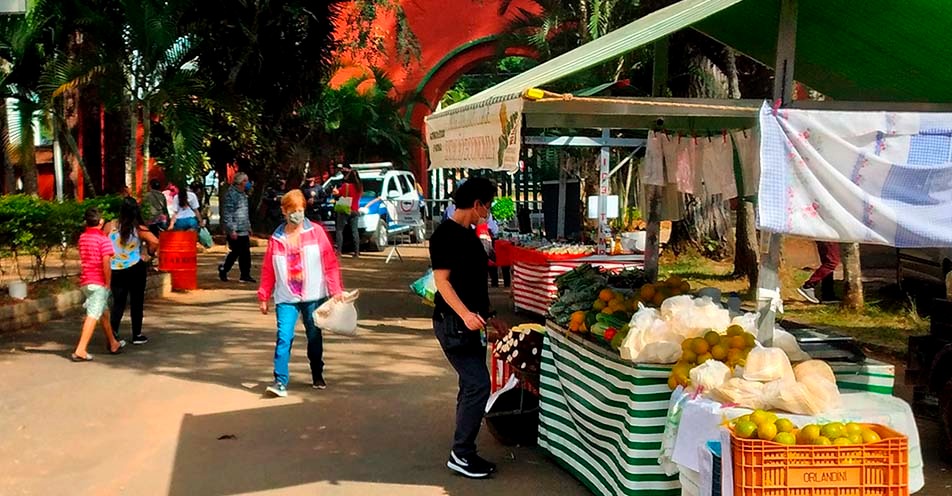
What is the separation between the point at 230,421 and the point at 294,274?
134 cm

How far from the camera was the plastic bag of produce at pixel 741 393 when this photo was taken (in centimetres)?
479

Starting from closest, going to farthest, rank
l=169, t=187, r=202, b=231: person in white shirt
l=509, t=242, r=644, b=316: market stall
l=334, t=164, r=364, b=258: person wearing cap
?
l=509, t=242, r=644, b=316: market stall → l=169, t=187, r=202, b=231: person in white shirt → l=334, t=164, r=364, b=258: person wearing cap

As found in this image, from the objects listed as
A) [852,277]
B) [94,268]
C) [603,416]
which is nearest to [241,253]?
[94,268]

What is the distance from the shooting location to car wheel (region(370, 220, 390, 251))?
76.3ft

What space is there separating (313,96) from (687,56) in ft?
33.3

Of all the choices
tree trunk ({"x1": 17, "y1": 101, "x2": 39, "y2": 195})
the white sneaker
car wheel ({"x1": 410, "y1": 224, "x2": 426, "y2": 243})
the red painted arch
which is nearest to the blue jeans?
the white sneaker

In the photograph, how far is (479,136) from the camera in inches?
243

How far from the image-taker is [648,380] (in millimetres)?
5430

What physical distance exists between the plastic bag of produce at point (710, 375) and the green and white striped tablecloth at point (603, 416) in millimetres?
447

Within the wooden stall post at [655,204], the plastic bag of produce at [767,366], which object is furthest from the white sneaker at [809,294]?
the plastic bag of produce at [767,366]

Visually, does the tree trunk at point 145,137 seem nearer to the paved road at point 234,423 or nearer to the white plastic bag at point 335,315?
the paved road at point 234,423

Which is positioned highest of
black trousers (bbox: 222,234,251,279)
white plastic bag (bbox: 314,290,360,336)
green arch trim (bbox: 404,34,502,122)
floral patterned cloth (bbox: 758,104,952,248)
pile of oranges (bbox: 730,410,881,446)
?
green arch trim (bbox: 404,34,502,122)

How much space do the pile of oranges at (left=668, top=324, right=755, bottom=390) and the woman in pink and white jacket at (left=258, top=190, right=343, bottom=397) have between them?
392 cm

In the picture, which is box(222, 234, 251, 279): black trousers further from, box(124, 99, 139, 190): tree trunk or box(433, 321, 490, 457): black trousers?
box(433, 321, 490, 457): black trousers
